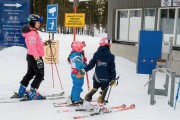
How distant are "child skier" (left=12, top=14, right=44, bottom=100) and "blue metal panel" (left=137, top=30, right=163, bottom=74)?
118 inches

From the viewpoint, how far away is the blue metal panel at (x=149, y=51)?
28.0ft

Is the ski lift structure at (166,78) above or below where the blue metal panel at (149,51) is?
below

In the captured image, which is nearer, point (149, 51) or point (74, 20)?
point (149, 51)

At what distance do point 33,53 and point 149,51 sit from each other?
340 centimetres

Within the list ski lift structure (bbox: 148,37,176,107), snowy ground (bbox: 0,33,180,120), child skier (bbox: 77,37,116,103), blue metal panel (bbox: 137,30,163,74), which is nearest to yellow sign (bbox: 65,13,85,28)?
snowy ground (bbox: 0,33,180,120)

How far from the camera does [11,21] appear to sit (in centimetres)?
1330

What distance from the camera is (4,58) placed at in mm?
12211

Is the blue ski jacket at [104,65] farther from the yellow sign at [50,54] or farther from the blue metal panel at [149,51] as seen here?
the yellow sign at [50,54]

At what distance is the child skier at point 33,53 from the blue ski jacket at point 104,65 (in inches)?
46.8

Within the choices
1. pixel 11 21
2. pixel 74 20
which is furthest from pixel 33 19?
pixel 11 21

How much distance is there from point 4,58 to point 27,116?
667 cm

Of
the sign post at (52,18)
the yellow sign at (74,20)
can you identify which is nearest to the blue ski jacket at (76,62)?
the yellow sign at (74,20)

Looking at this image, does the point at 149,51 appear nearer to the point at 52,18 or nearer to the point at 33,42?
the point at 33,42

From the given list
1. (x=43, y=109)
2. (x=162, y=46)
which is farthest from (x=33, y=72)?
(x=162, y=46)
